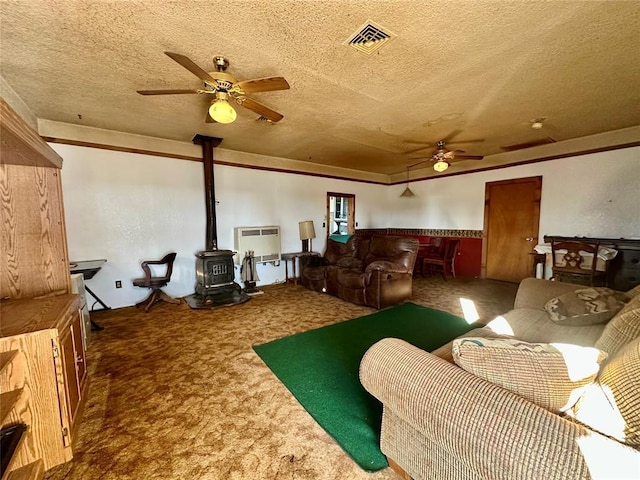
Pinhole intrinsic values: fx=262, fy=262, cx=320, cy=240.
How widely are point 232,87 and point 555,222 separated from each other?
5.48 m

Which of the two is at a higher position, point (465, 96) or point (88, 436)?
point (465, 96)

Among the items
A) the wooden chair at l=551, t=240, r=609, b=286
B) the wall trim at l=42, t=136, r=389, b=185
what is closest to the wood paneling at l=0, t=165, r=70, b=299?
the wall trim at l=42, t=136, r=389, b=185

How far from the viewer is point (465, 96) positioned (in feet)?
8.97

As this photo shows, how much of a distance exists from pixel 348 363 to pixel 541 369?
64.3 inches

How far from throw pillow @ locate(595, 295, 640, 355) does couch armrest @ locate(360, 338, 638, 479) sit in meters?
0.85

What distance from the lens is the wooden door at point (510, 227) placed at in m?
4.85

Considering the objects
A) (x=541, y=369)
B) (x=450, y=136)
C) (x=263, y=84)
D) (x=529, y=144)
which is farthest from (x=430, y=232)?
(x=541, y=369)

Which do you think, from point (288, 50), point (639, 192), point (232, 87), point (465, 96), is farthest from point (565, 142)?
point (232, 87)

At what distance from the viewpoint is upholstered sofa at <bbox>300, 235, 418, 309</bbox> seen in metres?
3.71

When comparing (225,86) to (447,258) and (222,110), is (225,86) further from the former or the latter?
(447,258)

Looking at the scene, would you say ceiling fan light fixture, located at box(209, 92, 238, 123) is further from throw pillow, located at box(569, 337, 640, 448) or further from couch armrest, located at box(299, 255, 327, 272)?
couch armrest, located at box(299, 255, 327, 272)

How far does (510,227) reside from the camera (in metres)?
5.14

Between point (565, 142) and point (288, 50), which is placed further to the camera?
point (565, 142)

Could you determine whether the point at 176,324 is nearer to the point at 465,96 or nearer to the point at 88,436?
the point at 88,436
